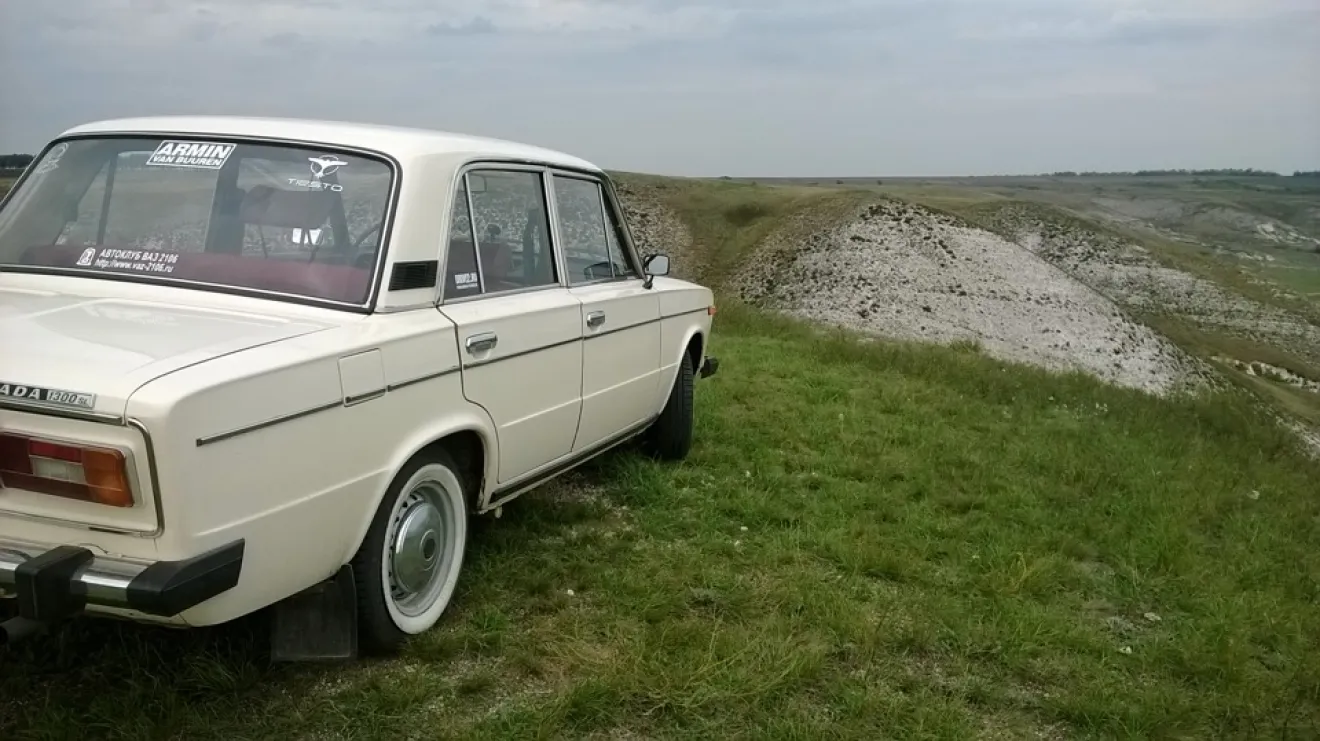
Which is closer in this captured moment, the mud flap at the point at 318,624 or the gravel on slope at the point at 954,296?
the mud flap at the point at 318,624

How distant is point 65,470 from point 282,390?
1.71 feet

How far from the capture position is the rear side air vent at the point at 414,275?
320 cm

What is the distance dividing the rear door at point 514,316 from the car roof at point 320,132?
0.16 meters

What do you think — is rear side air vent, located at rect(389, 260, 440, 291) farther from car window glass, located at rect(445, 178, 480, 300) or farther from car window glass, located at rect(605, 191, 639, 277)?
car window glass, located at rect(605, 191, 639, 277)

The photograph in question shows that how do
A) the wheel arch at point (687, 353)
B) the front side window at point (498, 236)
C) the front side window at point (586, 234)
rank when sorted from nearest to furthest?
the front side window at point (498, 236) → the front side window at point (586, 234) → the wheel arch at point (687, 353)

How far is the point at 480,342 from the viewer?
345cm

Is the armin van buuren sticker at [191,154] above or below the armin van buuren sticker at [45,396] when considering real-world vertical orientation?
above

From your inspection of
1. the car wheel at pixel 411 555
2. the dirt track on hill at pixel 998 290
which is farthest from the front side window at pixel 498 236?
the dirt track on hill at pixel 998 290

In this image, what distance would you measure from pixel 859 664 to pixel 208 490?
2.30 metres

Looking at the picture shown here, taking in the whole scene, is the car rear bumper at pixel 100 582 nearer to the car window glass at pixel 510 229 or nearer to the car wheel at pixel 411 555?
the car wheel at pixel 411 555

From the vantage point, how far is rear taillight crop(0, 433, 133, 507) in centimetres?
228

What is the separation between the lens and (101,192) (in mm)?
3506

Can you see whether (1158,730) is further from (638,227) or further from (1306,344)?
(638,227)

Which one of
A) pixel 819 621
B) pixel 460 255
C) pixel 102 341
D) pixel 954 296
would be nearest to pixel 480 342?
pixel 460 255
